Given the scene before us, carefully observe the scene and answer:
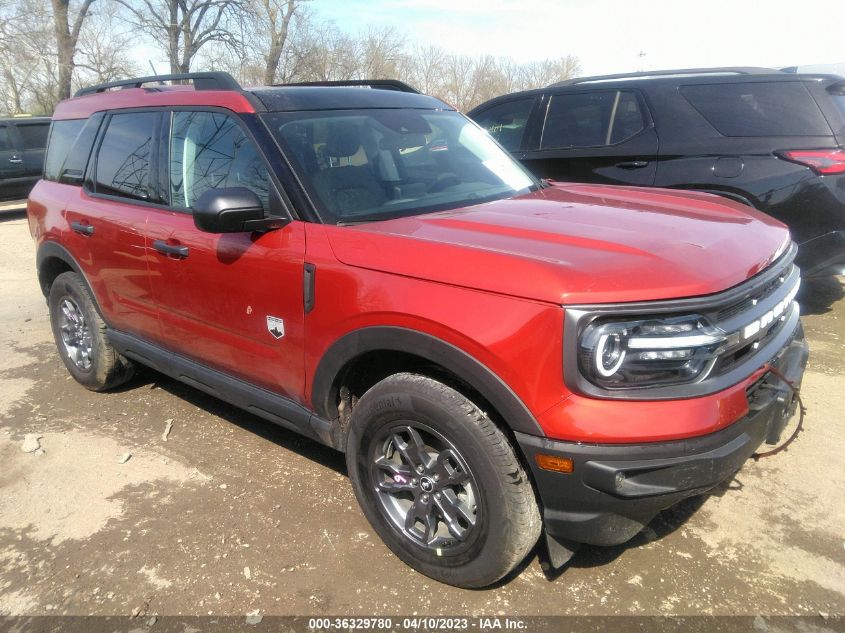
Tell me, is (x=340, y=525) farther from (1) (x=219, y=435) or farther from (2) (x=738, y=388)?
(2) (x=738, y=388)

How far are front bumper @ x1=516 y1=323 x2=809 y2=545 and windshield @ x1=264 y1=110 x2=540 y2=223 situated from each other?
123 cm

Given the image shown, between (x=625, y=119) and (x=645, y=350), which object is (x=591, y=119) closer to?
(x=625, y=119)

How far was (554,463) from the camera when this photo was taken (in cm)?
201

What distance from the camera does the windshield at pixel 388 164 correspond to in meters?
2.75

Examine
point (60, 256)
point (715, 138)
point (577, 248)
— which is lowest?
point (60, 256)

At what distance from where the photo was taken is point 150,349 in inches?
144

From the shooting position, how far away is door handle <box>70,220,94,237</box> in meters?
3.79

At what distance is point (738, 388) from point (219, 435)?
2.81 meters

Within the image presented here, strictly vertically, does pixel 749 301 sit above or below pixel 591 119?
below

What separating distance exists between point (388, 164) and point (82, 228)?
6.73ft

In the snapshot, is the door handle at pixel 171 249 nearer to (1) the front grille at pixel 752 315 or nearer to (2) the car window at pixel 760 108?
(1) the front grille at pixel 752 315

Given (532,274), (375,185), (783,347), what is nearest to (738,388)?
(783,347)

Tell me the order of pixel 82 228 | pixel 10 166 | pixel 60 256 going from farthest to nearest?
pixel 10 166
pixel 60 256
pixel 82 228

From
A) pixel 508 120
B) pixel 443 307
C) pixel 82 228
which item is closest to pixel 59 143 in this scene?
pixel 82 228
